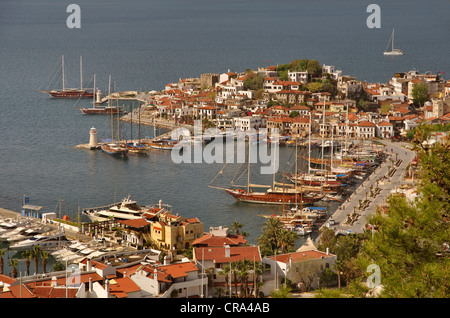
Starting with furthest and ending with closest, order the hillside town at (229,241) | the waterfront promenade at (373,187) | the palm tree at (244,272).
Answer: the waterfront promenade at (373,187) → the palm tree at (244,272) → the hillside town at (229,241)

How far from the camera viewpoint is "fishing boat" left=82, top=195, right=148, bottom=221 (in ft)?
56.1

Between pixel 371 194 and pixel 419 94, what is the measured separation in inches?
577

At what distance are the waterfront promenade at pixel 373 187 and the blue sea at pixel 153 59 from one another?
0.98m

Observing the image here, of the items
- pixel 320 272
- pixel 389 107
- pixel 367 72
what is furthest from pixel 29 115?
pixel 320 272

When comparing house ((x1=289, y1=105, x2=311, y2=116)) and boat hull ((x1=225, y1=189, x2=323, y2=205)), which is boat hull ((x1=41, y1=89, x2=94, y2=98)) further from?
boat hull ((x1=225, y1=189, x2=323, y2=205))

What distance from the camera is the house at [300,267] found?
12.5 m

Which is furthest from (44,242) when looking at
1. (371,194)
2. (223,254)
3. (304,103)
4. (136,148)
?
(304,103)

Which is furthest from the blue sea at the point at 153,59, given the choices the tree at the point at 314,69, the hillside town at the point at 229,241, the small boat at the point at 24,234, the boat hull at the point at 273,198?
the tree at the point at 314,69

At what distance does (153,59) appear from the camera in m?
62.0

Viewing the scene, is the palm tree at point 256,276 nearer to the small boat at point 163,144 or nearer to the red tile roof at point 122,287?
the red tile roof at point 122,287

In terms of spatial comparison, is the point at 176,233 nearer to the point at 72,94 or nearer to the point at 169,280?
the point at 169,280

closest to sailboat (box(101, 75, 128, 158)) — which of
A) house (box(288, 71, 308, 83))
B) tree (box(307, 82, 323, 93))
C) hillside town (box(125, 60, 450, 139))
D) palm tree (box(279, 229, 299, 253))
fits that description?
hillside town (box(125, 60, 450, 139))

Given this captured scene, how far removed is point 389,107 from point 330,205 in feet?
44.7
